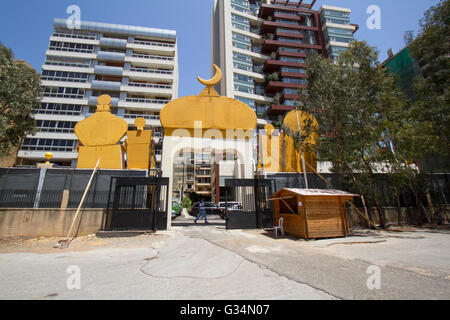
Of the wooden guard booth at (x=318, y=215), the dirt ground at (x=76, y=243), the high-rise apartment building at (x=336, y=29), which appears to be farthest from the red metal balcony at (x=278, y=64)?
the dirt ground at (x=76, y=243)

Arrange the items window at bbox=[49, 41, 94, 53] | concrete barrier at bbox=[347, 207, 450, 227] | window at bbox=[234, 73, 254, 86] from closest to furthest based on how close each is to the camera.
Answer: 1. concrete barrier at bbox=[347, 207, 450, 227]
2. window at bbox=[49, 41, 94, 53]
3. window at bbox=[234, 73, 254, 86]

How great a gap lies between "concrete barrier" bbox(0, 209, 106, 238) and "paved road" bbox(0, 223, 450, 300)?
6.10 feet

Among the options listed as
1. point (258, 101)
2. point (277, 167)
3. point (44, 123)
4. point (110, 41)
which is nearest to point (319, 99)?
point (277, 167)

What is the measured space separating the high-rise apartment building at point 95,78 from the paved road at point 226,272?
30.6m

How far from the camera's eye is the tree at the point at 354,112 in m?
12.2

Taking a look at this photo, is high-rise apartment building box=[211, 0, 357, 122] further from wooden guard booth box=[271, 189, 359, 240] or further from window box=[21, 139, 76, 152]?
wooden guard booth box=[271, 189, 359, 240]

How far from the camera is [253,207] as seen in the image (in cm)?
1221

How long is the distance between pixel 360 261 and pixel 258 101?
133ft

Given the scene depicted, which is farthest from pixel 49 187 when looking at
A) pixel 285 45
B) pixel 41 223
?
pixel 285 45

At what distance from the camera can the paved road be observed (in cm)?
336

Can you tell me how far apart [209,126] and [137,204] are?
6.11 m

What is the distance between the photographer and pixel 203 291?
3.45 metres

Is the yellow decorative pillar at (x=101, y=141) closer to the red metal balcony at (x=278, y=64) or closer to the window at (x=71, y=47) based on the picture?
the window at (x=71, y=47)

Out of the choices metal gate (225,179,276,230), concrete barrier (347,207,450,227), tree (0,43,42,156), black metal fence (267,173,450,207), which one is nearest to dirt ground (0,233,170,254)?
metal gate (225,179,276,230)
